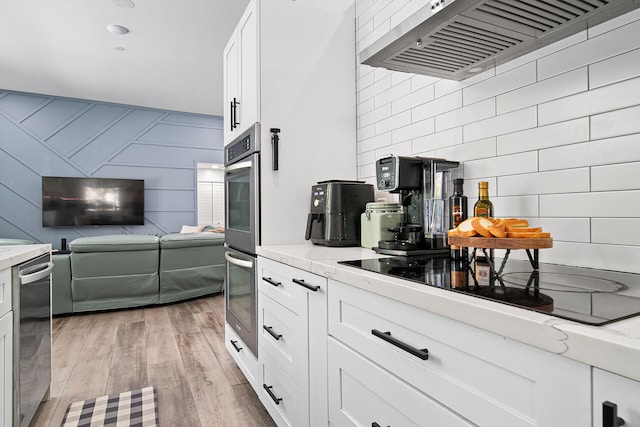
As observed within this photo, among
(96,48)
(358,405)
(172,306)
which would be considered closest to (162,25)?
(96,48)

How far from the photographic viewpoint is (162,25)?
3.82 metres

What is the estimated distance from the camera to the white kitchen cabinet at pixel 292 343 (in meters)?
1.24

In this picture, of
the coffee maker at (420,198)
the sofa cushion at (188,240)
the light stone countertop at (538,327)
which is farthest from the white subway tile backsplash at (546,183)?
the sofa cushion at (188,240)

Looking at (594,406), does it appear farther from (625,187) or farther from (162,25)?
(162,25)

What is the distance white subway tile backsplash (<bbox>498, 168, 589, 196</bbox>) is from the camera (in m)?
1.12

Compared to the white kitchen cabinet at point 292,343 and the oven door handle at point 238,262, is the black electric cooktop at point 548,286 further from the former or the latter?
the oven door handle at point 238,262

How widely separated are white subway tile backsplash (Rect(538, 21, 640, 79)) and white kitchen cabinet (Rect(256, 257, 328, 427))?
1.01m

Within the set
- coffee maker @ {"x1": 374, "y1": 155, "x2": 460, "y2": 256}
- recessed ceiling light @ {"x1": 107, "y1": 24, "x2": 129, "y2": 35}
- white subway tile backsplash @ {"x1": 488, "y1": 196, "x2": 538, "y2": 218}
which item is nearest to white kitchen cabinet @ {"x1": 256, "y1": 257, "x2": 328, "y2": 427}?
coffee maker @ {"x1": 374, "y1": 155, "x2": 460, "y2": 256}

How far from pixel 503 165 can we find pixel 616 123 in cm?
37

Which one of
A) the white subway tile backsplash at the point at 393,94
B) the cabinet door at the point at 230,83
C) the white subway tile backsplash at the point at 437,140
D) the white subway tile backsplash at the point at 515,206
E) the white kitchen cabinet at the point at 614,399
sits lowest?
the white kitchen cabinet at the point at 614,399

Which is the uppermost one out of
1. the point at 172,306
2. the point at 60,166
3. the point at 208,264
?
the point at 60,166

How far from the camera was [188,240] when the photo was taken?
4.07 meters

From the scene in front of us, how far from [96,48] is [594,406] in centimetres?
529

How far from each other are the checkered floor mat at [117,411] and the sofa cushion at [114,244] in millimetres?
1937
